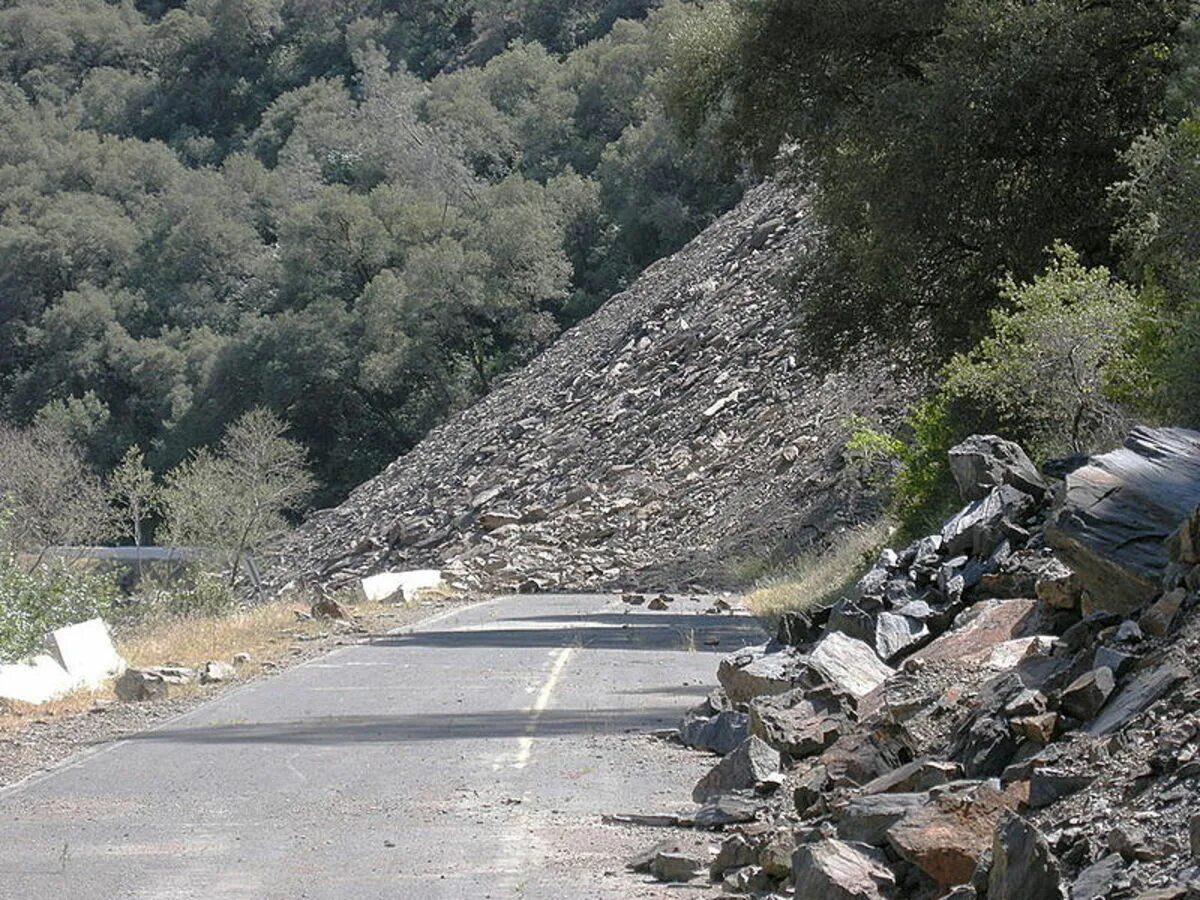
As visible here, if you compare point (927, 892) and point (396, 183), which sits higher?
point (927, 892)

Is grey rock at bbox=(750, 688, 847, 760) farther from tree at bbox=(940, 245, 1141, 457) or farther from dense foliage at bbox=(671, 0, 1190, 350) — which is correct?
dense foliage at bbox=(671, 0, 1190, 350)

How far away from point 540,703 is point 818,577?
1554 cm

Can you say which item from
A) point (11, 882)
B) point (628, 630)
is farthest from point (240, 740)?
point (628, 630)

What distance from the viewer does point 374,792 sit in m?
12.5

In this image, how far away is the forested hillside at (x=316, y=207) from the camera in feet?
252

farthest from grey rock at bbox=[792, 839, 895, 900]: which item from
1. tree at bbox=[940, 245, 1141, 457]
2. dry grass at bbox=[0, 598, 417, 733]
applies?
tree at bbox=[940, 245, 1141, 457]

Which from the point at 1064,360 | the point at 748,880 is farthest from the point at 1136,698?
the point at 1064,360

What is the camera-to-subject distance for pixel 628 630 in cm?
2795

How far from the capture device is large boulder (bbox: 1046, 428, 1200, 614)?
449 inches

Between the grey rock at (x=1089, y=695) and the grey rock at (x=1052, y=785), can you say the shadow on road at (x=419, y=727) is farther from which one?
Result: the grey rock at (x=1052, y=785)

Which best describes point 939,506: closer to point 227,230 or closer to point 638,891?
point 638,891

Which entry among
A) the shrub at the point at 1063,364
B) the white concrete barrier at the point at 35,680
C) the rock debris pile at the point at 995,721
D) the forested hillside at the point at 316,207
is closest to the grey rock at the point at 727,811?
the rock debris pile at the point at 995,721

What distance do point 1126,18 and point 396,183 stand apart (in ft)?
220

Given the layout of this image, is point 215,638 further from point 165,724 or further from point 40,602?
point 165,724
